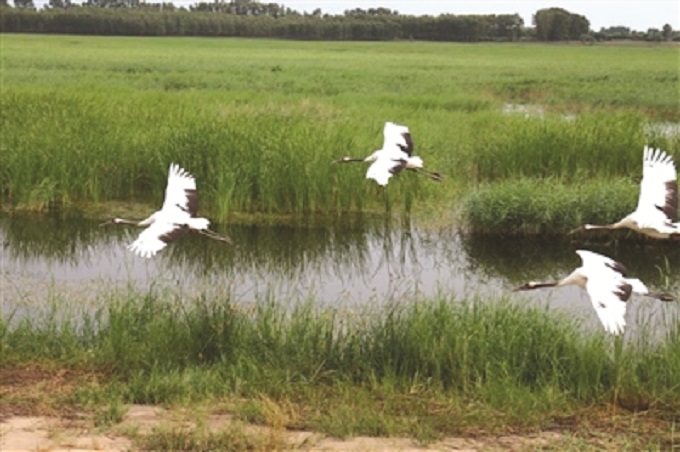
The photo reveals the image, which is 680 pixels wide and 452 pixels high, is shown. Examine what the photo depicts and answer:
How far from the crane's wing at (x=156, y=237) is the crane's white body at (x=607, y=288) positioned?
7.79 ft

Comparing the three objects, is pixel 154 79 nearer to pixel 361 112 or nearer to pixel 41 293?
pixel 361 112

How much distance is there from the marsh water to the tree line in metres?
72.6

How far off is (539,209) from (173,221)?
6.76 m

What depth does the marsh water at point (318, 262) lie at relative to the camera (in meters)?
9.62

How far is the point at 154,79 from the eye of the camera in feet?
102

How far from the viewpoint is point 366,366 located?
6.82 m

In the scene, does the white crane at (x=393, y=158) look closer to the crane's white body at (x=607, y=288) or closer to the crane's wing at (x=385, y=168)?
the crane's wing at (x=385, y=168)

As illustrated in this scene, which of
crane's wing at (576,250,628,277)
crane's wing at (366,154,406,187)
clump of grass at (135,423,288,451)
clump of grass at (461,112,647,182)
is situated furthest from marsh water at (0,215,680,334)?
clump of grass at (135,423,288,451)

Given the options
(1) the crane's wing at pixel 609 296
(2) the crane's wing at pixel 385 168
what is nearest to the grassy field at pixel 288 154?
(2) the crane's wing at pixel 385 168

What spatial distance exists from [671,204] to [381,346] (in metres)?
2.23

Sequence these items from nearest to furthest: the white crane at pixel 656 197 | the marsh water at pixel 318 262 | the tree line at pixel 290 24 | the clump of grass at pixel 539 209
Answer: the white crane at pixel 656 197 → the marsh water at pixel 318 262 → the clump of grass at pixel 539 209 → the tree line at pixel 290 24

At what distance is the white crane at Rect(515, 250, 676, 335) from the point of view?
5262mm

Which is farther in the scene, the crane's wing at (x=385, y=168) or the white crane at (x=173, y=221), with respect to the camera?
the crane's wing at (x=385, y=168)

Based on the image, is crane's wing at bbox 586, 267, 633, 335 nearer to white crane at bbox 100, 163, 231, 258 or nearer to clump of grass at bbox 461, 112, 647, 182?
white crane at bbox 100, 163, 231, 258
